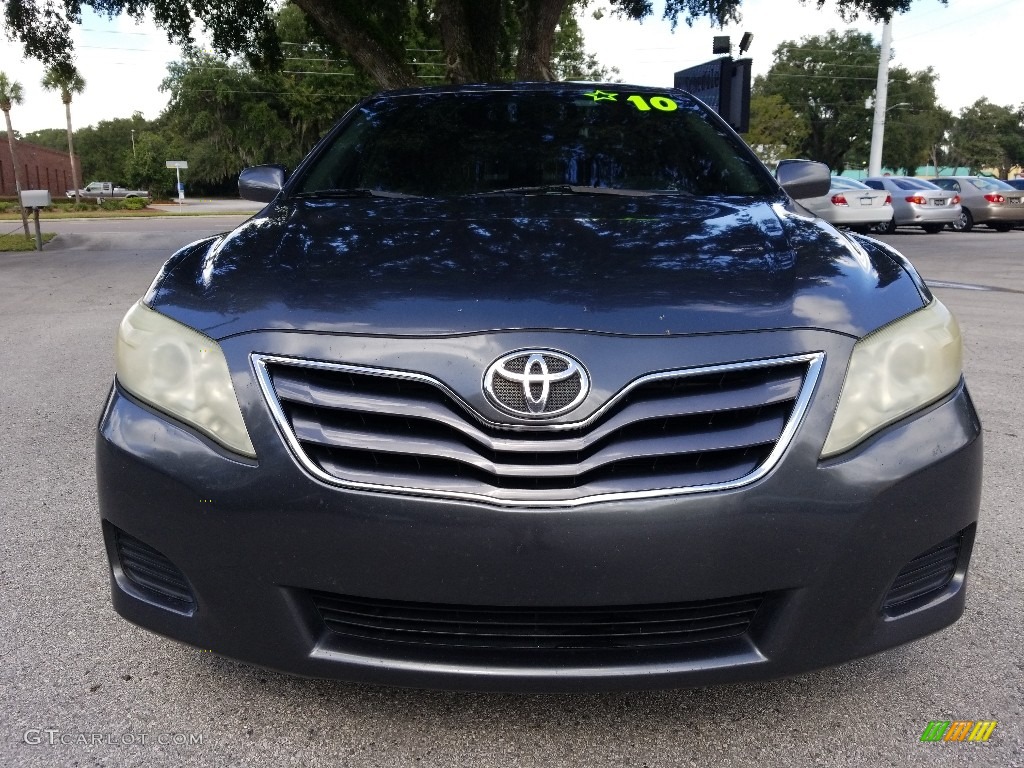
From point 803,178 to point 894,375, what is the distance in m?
1.78

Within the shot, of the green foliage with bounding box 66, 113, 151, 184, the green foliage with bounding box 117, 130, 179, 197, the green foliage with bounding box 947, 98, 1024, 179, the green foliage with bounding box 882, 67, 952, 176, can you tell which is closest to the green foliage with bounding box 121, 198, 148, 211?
the green foliage with bounding box 117, 130, 179, 197

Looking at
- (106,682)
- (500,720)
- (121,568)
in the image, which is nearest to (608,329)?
(500,720)

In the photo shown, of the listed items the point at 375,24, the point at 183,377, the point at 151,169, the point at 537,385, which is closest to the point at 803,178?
the point at 537,385

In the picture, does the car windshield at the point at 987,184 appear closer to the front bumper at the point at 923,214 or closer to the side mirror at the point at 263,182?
the front bumper at the point at 923,214

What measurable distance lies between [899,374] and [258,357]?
49.4 inches

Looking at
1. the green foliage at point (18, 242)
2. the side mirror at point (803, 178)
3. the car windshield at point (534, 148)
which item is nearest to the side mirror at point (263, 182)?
the car windshield at point (534, 148)

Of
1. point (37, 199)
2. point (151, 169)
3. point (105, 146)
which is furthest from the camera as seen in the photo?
point (105, 146)

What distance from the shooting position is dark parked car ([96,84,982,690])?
1.63 metres

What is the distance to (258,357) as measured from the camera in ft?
5.75

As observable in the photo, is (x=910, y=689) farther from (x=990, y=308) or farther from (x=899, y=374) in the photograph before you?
(x=990, y=308)

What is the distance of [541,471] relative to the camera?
1.62 metres

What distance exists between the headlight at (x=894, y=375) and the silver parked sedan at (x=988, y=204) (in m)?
22.4

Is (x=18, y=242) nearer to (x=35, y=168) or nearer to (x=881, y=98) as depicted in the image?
(x=881, y=98)

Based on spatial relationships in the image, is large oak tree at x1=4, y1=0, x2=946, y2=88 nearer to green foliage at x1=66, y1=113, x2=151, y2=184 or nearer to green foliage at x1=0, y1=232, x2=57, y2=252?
green foliage at x1=0, y1=232, x2=57, y2=252
